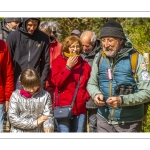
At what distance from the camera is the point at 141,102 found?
515 cm

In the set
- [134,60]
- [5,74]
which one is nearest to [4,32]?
[5,74]

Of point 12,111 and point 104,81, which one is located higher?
point 104,81

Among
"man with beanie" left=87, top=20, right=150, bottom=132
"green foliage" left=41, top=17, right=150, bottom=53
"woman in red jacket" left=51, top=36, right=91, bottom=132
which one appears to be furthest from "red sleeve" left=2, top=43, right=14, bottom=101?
"green foliage" left=41, top=17, right=150, bottom=53


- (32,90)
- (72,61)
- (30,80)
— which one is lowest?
(32,90)

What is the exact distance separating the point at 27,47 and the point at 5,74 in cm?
55

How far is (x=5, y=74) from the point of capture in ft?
18.2

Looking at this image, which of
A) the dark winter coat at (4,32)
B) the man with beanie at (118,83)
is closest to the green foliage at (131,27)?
the dark winter coat at (4,32)

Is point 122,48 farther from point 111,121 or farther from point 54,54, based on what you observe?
point 54,54

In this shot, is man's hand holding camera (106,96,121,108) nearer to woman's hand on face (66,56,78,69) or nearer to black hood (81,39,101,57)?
woman's hand on face (66,56,78,69)

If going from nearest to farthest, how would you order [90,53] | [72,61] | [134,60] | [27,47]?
[134,60], [72,61], [27,47], [90,53]

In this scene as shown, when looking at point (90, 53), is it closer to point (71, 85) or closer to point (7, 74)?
point (71, 85)

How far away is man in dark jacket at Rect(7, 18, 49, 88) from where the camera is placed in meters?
5.84

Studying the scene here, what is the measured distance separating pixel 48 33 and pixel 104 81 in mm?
1526
